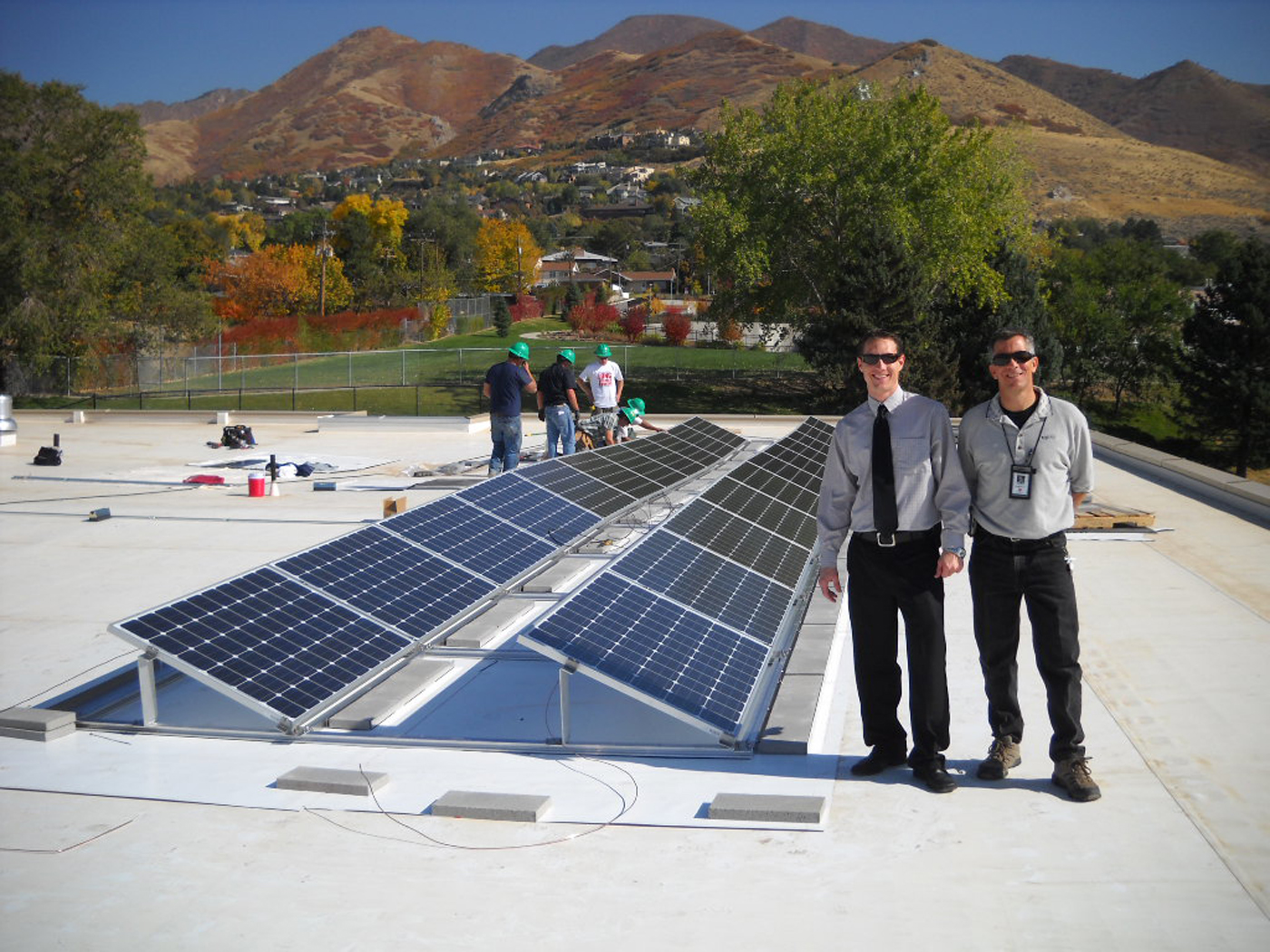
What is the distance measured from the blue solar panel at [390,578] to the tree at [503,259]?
105876 mm

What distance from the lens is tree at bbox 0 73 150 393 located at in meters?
47.4

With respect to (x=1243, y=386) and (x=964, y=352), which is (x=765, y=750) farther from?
(x=1243, y=386)

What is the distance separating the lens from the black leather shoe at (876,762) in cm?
689

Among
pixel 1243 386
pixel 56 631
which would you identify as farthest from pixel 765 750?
pixel 1243 386

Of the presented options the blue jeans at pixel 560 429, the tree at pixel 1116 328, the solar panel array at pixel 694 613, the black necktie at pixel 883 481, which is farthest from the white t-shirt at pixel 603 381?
the tree at pixel 1116 328

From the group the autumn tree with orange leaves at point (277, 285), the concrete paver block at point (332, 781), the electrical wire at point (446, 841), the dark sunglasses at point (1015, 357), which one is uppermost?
the autumn tree with orange leaves at point (277, 285)

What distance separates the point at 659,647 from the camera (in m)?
7.59

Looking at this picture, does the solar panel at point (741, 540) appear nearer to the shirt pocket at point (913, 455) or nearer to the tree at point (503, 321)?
the shirt pocket at point (913, 455)

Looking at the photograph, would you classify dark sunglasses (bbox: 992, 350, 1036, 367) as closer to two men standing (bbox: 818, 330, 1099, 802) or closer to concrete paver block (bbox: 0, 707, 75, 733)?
two men standing (bbox: 818, 330, 1099, 802)

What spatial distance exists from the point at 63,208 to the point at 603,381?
40.1 meters

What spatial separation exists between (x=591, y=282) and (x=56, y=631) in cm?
13296

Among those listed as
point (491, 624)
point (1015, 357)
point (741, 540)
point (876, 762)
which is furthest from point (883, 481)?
point (491, 624)

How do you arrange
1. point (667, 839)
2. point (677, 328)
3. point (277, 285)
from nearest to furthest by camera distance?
point (667, 839) < point (677, 328) < point (277, 285)

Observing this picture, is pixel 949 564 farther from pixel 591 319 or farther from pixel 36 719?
pixel 591 319
